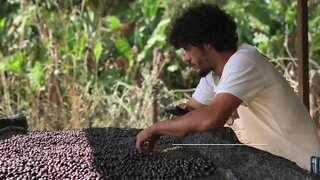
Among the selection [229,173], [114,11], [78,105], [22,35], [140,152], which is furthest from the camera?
[114,11]

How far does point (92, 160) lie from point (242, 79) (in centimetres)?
55

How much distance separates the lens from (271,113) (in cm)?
214

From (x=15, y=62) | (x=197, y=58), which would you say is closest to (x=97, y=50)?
(x=15, y=62)

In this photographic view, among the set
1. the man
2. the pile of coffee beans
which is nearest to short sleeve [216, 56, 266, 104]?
the man

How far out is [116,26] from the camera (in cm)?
609

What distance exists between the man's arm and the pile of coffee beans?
68mm

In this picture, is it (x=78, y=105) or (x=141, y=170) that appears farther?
(x=78, y=105)

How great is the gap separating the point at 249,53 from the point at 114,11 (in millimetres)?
4687

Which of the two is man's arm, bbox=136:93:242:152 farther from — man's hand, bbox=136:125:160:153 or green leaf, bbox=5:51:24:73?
green leaf, bbox=5:51:24:73

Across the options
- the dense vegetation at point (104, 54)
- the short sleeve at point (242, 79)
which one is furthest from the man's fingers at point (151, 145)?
the dense vegetation at point (104, 54)

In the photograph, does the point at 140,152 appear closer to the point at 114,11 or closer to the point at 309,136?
the point at 309,136

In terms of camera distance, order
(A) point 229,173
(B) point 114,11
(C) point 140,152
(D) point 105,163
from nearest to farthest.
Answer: (A) point 229,173 → (D) point 105,163 → (C) point 140,152 → (B) point 114,11

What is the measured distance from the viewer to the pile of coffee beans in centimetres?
174

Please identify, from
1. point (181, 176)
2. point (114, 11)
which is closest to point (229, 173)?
point (181, 176)
